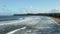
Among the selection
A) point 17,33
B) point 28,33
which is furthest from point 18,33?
point 28,33

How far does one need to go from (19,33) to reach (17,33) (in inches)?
17.0

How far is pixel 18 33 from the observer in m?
13.2

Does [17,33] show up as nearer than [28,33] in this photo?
Yes

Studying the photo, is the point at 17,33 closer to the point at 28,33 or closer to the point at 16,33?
the point at 16,33

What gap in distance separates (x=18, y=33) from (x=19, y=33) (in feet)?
0.76

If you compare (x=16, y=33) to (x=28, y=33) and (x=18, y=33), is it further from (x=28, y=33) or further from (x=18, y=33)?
(x=28, y=33)

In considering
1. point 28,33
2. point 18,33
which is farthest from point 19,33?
point 28,33

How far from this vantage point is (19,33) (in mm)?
13469

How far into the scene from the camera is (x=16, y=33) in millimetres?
12828

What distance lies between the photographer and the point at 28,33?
50.8ft

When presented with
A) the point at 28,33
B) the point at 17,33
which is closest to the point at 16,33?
the point at 17,33

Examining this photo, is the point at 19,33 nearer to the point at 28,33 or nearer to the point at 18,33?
the point at 18,33

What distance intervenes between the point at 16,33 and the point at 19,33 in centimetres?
68

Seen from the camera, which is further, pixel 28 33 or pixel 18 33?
pixel 28 33
